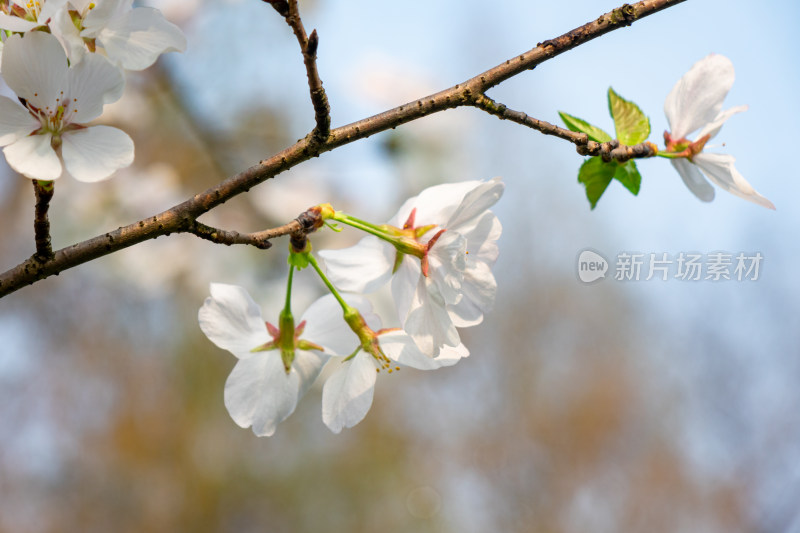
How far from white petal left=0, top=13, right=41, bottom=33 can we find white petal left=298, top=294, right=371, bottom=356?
0.20 meters

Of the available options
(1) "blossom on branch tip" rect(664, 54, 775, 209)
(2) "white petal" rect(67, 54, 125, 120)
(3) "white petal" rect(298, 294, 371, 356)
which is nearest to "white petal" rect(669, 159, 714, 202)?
(1) "blossom on branch tip" rect(664, 54, 775, 209)

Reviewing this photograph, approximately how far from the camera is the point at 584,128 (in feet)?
1.13

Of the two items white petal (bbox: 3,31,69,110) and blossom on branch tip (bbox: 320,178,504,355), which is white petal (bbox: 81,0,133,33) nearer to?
white petal (bbox: 3,31,69,110)

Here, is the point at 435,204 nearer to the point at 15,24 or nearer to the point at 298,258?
the point at 298,258

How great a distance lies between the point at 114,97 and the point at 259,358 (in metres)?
0.17

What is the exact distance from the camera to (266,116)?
7.62 ft

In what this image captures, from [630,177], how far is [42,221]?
0.33 meters

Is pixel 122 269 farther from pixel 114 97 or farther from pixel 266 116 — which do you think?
pixel 114 97

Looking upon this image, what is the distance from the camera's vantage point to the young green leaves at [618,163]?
358mm

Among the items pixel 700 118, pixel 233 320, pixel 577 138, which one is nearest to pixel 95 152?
pixel 233 320

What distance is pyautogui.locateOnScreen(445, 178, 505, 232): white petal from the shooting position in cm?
30

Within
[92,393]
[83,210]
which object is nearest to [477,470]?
[92,393]
